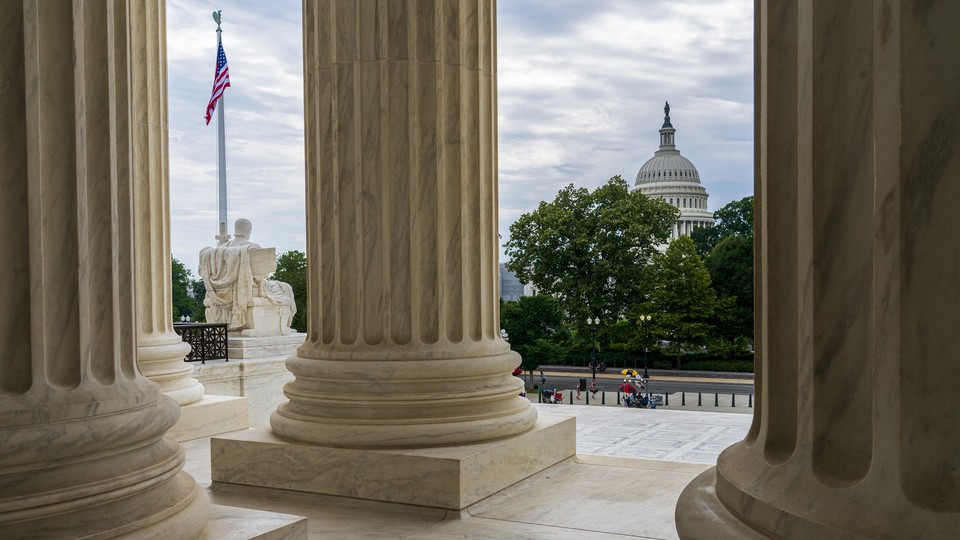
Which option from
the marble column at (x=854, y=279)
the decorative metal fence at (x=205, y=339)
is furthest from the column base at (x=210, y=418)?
the decorative metal fence at (x=205, y=339)

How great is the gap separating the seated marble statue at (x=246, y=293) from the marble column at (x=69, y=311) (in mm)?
70302

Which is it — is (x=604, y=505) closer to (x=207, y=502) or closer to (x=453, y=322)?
(x=453, y=322)

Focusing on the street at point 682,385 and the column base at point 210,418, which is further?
the street at point 682,385

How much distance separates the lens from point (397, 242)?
2666cm

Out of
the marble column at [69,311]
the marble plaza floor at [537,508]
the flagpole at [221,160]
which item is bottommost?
the marble plaza floor at [537,508]

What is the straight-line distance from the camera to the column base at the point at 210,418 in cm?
3834

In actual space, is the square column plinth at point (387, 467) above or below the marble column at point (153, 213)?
below

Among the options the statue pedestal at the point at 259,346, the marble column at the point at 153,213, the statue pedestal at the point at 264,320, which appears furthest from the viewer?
the statue pedestal at the point at 264,320

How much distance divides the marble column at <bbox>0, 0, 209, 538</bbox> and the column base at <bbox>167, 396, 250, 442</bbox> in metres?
23.7

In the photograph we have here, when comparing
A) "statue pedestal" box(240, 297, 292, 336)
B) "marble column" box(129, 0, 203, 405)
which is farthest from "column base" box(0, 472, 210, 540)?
"statue pedestal" box(240, 297, 292, 336)

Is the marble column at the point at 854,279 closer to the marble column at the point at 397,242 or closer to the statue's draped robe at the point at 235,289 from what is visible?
the marble column at the point at 397,242

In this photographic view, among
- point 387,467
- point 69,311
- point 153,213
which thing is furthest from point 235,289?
point 69,311

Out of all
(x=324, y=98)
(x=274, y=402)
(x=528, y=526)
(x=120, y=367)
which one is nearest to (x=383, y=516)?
(x=528, y=526)

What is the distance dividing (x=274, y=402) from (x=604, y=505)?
49457mm
